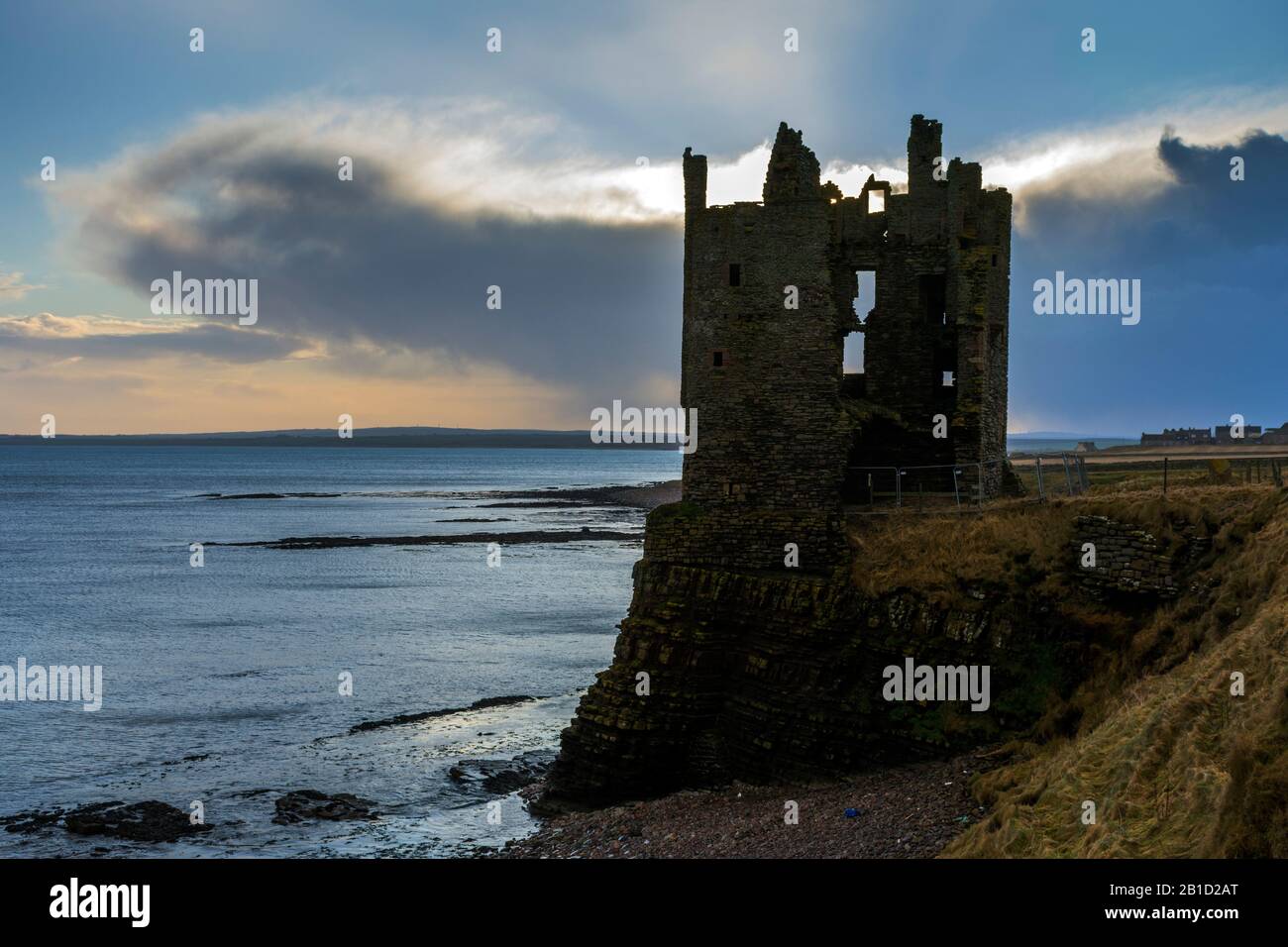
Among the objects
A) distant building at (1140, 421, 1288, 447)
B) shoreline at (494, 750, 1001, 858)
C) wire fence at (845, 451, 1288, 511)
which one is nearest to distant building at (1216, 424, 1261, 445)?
distant building at (1140, 421, 1288, 447)

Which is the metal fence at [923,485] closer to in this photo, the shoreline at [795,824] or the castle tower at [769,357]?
the castle tower at [769,357]

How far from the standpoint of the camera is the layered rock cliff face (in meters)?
A: 22.3

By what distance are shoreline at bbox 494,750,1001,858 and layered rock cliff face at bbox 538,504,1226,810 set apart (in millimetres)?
661

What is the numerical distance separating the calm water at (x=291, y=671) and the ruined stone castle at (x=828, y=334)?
33.1 ft

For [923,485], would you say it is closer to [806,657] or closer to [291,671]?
[806,657]

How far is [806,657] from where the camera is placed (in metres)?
24.9

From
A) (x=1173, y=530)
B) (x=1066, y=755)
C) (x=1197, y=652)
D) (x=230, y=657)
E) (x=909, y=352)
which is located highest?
(x=909, y=352)

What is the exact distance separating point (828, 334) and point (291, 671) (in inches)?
1022

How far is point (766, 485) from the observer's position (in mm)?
28391

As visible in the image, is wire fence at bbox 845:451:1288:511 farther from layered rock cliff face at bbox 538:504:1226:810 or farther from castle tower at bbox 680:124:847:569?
layered rock cliff face at bbox 538:504:1226:810

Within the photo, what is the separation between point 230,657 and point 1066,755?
121 ft

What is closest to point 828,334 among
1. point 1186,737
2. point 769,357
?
point 769,357
